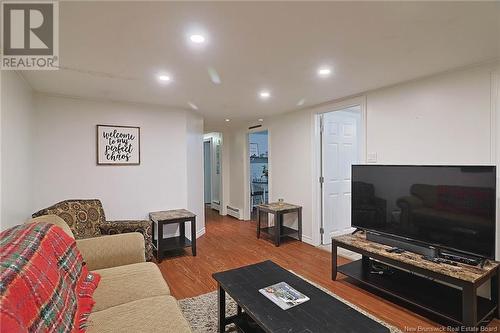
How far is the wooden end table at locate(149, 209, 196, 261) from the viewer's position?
3.44 m

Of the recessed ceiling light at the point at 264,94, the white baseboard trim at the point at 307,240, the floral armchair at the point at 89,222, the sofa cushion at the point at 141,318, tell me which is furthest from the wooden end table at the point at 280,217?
the sofa cushion at the point at 141,318

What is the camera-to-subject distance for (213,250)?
3893 millimetres

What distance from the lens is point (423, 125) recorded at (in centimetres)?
271

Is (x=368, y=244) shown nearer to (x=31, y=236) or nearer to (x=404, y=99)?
(x=404, y=99)

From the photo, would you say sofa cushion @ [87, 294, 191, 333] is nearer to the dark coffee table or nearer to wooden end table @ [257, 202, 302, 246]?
the dark coffee table

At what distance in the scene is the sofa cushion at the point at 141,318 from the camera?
52.6 inches

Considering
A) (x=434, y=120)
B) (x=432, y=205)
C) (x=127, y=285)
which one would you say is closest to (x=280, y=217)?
(x=432, y=205)

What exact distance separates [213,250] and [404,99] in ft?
10.5

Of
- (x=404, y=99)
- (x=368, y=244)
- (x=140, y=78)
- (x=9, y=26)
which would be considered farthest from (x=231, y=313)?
(x=404, y=99)

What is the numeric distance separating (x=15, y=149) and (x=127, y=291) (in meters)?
1.70

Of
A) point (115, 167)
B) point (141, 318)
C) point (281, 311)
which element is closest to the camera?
point (141, 318)

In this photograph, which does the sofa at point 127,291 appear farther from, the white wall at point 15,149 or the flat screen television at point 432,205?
the flat screen television at point 432,205

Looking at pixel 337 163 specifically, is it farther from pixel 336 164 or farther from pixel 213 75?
pixel 213 75

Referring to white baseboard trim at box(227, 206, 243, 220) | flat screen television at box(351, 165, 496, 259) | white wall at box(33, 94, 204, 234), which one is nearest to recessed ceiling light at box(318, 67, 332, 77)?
flat screen television at box(351, 165, 496, 259)
